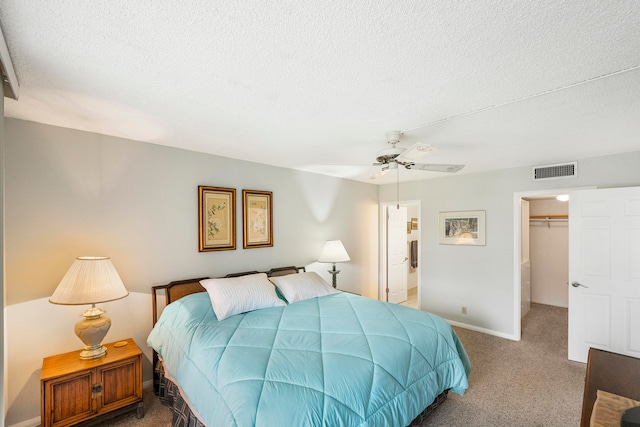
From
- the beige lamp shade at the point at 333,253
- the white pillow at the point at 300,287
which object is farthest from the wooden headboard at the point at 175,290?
the beige lamp shade at the point at 333,253

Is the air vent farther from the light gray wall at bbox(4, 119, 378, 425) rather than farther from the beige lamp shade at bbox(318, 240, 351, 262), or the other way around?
the light gray wall at bbox(4, 119, 378, 425)

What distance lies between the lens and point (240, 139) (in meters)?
2.73

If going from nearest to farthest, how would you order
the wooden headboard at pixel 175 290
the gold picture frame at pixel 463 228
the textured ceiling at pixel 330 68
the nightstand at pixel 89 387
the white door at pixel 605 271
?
the textured ceiling at pixel 330 68 → the nightstand at pixel 89 387 → the wooden headboard at pixel 175 290 → the white door at pixel 605 271 → the gold picture frame at pixel 463 228

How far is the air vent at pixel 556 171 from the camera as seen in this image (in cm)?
343

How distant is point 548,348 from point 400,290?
2.50 meters

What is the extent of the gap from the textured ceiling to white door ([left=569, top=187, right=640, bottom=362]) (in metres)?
0.89

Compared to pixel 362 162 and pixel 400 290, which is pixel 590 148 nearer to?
pixel 362 162

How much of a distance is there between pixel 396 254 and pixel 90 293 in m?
4.79

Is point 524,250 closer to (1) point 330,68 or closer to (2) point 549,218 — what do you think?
(2) point 549,218

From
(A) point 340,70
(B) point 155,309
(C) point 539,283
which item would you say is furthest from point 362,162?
(C) point 539,283

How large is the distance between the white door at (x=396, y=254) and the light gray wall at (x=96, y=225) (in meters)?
2.52

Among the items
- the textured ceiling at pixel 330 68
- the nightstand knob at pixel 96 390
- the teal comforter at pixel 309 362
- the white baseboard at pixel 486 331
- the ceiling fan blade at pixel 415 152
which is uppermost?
the textured ceiling at pixel 330 68

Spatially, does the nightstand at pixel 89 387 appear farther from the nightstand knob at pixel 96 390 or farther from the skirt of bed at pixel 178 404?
the skirt of bed at pixel 178 404

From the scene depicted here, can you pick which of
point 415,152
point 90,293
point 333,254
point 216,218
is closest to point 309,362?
point 415,152
